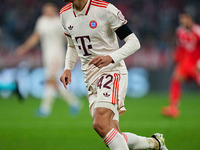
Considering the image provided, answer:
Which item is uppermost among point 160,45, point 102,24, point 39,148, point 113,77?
point 102,24

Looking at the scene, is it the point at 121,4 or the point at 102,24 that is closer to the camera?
the point at 102,24

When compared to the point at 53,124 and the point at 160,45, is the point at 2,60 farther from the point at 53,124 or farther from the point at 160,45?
the point at 53,124

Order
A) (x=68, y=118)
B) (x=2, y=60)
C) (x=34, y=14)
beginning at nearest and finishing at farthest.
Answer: (x=68, y=118)
(x=2, y=60)
(x=34, y=14)

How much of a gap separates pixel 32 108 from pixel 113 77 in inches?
298

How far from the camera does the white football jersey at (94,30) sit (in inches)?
172

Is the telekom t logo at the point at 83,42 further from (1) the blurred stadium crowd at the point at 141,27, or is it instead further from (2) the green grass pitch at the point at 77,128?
(1) the blurred stadium crowd at the point at 141,27

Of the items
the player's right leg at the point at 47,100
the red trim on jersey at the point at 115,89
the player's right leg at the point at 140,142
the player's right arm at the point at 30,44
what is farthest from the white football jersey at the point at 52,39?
the red trim on jersey at the point at 115,89

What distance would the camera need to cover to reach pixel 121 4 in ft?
63.2

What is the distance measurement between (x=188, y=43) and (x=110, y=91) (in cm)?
622

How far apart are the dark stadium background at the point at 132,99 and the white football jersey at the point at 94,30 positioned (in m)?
1.70

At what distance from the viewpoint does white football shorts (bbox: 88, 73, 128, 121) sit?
169 inches

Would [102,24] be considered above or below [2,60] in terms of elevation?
above

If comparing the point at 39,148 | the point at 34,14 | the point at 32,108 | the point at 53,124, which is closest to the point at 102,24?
the point at 39,148

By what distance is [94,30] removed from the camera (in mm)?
4410
